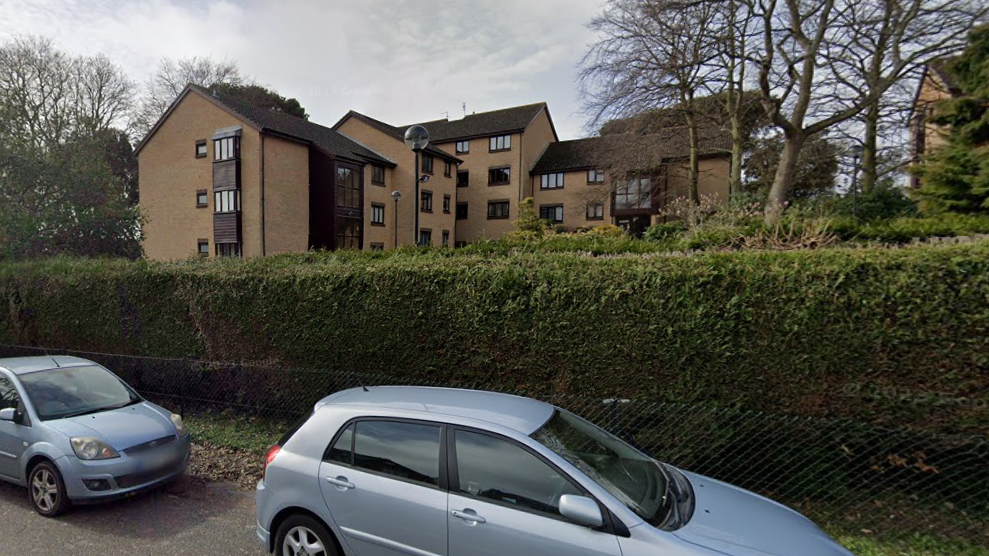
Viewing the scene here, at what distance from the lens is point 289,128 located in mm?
27922

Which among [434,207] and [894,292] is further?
[434,207]

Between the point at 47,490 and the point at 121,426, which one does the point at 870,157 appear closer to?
the point at 121,426

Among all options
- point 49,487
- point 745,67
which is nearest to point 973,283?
point 49,487

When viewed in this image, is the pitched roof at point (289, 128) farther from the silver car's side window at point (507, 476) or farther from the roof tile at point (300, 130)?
the silver car's side window at point (507, 476)

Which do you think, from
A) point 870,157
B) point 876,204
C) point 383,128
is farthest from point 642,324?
point 383,128

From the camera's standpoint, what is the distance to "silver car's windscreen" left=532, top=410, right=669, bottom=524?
2693 millimetres

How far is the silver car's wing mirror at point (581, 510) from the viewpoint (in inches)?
96.8

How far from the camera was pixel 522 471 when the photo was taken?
2785 millimetres

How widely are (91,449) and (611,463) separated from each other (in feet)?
16.1

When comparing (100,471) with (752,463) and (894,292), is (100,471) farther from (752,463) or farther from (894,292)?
(894,292)

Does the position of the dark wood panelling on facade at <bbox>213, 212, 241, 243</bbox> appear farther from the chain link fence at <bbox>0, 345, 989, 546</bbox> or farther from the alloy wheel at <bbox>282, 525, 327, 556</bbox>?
the alloy wheel at <bbox>282, 525, 327, 556</bbox>

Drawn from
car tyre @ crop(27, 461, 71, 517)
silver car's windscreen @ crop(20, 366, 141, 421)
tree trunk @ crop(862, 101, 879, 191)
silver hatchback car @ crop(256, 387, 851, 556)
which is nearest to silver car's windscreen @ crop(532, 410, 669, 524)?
silver hatchback car @ crop(256, 387, 851, 556)

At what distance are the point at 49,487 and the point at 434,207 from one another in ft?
103

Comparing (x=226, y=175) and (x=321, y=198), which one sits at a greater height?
(x=226, y=175)
